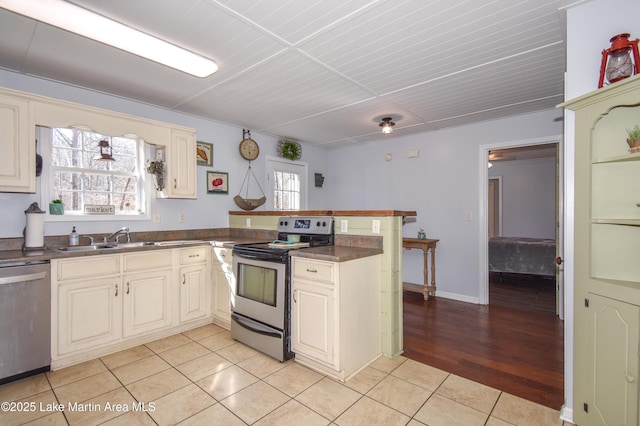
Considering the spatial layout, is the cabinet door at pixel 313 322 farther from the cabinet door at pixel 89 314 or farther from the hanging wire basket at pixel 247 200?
the hanging wire basket at pixel 247 200

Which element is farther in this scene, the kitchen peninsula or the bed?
the bed

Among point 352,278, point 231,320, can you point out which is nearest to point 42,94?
point 231,320

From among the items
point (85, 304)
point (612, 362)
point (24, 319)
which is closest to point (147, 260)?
point (85, 304)

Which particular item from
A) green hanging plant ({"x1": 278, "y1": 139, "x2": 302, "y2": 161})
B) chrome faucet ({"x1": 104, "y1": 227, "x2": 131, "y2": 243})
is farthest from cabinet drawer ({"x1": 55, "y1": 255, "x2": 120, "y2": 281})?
green hanging plant ({"x1": 278, "y1": 139, "x2": 302, "y2": 161})

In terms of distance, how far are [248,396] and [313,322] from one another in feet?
2.10

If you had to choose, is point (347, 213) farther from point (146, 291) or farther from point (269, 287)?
point (146, 291)

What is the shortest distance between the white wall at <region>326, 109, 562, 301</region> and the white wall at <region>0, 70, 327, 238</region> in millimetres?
1503

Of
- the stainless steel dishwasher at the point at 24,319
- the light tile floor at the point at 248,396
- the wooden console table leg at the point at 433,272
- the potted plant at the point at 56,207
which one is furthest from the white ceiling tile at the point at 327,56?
the light tile floor at the point at 248,396

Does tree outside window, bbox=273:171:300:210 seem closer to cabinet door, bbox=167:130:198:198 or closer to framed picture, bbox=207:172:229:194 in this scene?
framed picture, bbox=207:172:229:194

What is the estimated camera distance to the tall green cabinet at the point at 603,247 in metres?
1.48

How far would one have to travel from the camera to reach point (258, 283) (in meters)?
2.63

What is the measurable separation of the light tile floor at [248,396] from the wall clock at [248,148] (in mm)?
2664

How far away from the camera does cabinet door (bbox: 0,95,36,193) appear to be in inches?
90.9

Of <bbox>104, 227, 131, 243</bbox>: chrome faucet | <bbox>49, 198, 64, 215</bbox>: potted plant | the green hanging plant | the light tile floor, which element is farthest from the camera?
the green hanging plant
